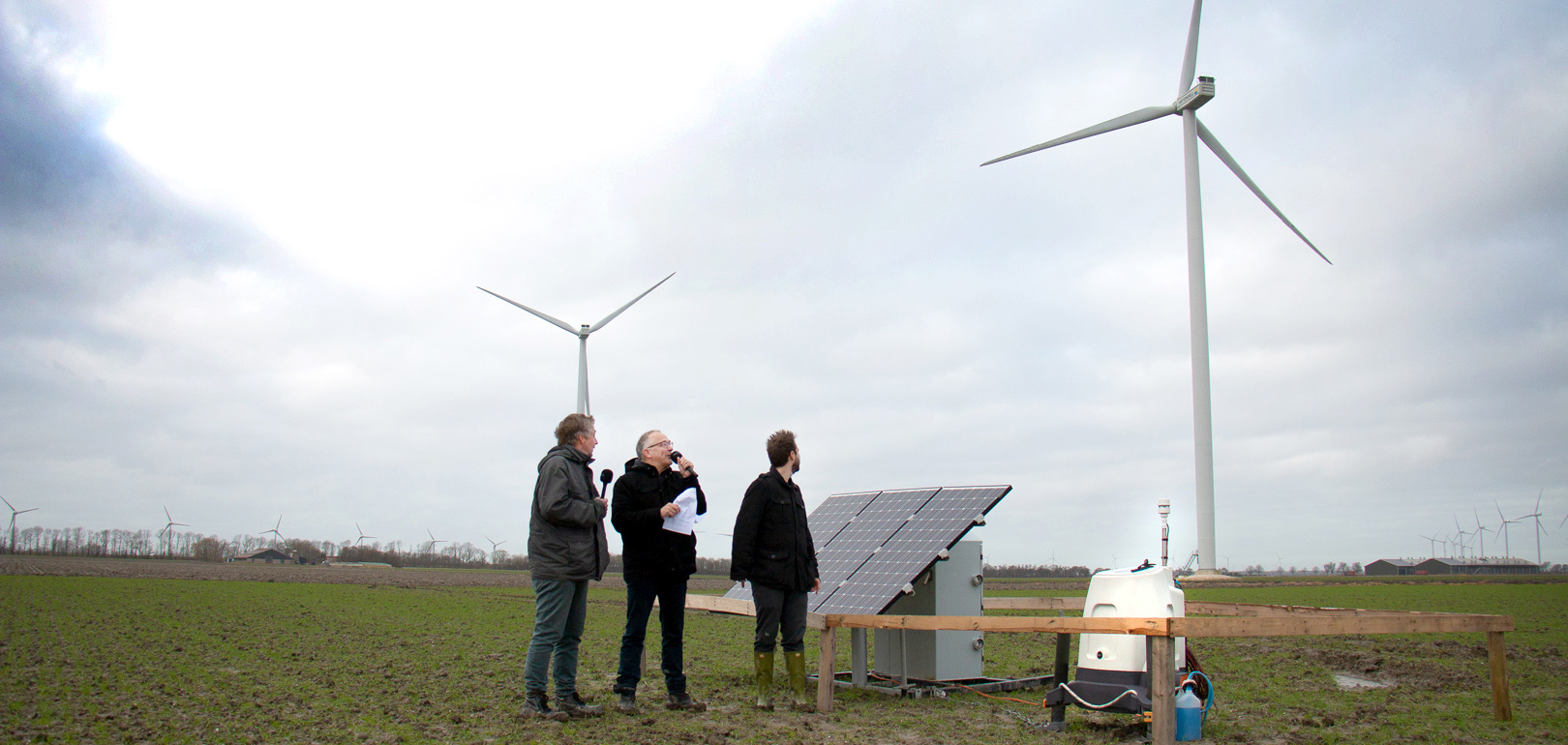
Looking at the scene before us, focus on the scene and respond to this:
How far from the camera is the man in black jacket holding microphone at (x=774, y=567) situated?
6727 mm

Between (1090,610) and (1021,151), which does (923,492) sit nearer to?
(1090,610)

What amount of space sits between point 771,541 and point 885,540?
7.92ft

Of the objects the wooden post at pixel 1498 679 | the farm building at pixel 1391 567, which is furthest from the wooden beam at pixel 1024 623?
the farm building at pixel 1391 567

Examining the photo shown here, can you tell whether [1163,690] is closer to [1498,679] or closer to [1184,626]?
[1184,626]

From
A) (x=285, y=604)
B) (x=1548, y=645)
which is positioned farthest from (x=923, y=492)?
(x=285, y=604)

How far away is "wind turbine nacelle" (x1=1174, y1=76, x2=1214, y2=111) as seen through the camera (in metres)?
28.9

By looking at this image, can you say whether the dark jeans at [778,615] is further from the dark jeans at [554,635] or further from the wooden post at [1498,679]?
the wooden post at [1498,679]

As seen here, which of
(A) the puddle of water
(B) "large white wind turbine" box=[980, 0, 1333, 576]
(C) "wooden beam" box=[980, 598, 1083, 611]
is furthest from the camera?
(B) "large white wind turbine" box=[980, 0, 1333, 576]

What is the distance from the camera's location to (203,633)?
530 inches

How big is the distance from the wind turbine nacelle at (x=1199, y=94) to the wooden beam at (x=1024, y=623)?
27220 mm

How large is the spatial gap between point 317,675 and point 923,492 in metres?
6.17

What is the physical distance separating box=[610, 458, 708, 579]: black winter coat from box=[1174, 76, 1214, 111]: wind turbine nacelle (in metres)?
27.6

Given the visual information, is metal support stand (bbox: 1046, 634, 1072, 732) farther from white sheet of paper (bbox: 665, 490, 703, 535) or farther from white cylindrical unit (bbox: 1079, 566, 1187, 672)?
white sheet of paper (bbox: 665, 490, 703, 535)

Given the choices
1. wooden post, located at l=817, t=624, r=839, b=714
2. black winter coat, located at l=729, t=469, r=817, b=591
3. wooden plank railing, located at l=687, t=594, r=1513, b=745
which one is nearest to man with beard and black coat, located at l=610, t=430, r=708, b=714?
black winter coat, located at l=729, t=469, r=817, b=591
